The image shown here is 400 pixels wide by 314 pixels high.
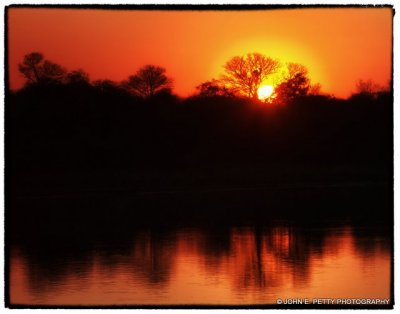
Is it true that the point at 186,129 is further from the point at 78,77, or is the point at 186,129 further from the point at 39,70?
the point at 39,70

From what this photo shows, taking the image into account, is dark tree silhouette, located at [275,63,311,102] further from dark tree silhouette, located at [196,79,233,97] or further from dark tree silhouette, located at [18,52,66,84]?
dark tree silhouette, located at [18,52,66,84]

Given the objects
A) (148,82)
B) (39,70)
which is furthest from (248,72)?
(39,70)

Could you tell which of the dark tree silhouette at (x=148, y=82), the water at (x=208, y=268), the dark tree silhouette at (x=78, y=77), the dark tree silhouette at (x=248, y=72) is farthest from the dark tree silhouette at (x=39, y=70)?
the water at (x=208, y=268)

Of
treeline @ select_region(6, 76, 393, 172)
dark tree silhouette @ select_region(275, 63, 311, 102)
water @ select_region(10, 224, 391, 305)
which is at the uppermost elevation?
dark tree silhouette @ select_region(275, 63, 311, 102)

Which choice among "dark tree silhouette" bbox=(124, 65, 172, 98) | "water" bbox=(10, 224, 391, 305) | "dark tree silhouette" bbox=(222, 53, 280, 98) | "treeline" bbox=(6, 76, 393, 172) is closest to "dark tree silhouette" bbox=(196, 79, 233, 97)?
"treeline" bbox=(6, 76, 393, 172)

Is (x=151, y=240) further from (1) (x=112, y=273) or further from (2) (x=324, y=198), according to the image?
(2) (x=324, y=198)

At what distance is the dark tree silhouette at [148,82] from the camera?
2833 cm

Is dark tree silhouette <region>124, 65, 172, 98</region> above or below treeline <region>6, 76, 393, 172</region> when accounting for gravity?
above

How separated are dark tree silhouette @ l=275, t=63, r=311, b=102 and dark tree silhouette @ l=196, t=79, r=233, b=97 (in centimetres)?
177

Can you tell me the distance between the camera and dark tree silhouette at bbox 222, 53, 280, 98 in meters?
27.0

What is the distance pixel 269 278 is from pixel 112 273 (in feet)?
7.32

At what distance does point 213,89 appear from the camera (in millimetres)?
32469

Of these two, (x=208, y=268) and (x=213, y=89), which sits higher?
(x=213, y=89)

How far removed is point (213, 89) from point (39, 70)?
31.0 ft
